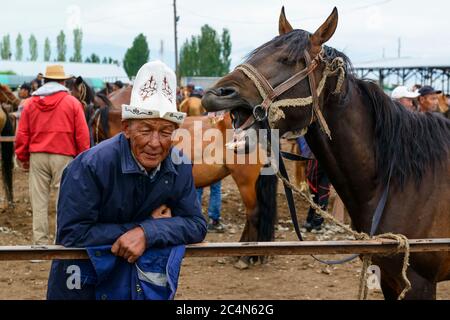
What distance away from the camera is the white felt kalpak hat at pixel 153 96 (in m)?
2.04

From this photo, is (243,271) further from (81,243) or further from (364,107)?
(81,243)

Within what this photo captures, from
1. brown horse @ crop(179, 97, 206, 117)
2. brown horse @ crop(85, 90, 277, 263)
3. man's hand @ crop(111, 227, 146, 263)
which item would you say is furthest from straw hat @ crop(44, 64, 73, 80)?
brown horse @ crop(179, 97, 206, 117)

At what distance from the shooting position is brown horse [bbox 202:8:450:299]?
9.61 feet

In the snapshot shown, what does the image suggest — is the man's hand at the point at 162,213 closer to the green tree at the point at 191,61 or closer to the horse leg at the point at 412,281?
the horse leg at the point at 412,281

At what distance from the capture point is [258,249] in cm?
215

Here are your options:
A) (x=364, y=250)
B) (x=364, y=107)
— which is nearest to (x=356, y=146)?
(x=364, y=107)

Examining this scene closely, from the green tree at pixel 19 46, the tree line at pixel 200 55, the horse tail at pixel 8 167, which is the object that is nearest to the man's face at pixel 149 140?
the horse tail at pixel 8 167

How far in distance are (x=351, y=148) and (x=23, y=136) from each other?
172 inches

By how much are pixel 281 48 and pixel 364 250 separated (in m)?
1.22

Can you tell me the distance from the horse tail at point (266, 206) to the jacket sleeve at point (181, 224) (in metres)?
4.12

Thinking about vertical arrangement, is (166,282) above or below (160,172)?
below

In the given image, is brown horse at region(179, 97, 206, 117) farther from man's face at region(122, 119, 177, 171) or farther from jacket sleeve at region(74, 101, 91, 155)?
man's face at region(122, 119, 177, 171)

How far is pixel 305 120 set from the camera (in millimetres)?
2959

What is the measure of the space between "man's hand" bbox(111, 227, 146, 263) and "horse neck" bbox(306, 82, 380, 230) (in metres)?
1.40
